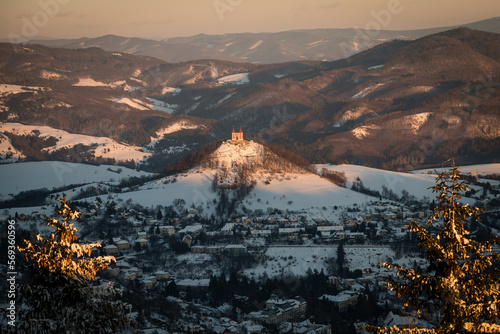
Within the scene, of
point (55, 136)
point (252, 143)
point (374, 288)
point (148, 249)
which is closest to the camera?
point (374, 288)

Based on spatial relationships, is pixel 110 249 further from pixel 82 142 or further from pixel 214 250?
pixel 82 142

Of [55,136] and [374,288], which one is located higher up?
[55,136]

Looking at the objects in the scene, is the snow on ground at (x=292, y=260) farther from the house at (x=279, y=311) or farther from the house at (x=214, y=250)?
the house at (x=279, y=311)

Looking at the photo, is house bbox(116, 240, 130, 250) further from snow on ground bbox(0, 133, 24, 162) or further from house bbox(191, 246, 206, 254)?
snow on ground bbox(0, 133, 24, 162)

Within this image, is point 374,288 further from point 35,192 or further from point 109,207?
point 35,192

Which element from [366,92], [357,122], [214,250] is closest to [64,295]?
[214,250]

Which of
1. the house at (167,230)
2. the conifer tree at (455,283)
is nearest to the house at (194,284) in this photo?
the house at (167,230)

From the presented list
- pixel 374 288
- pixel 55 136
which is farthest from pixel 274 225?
pixel 55 136

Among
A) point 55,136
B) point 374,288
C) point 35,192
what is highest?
point 55,136
